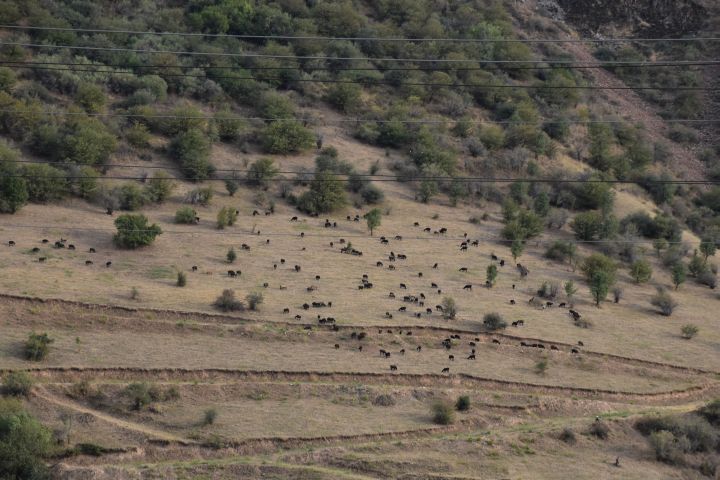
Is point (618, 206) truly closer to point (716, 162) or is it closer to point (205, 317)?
point (716, 162)

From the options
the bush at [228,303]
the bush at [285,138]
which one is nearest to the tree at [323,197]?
the bush at [285,138]

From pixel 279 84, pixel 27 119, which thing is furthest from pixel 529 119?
pixel 27 119

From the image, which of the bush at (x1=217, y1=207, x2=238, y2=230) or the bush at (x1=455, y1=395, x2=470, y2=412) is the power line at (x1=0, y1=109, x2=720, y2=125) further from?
the bush at (x1=455, y1=395, x2=470, y2=412)

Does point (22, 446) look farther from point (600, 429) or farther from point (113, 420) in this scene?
point (600, 429)

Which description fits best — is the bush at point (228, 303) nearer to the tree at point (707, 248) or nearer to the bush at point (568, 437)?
the bush at point (568, 437)

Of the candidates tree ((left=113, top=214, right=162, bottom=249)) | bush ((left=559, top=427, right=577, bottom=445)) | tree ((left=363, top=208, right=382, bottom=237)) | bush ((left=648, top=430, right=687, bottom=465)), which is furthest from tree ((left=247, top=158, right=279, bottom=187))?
bush ((left=648, top=430, right=687, bottom=465))

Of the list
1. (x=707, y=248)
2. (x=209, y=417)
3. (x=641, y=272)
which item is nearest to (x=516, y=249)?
(x=641, y=272)
